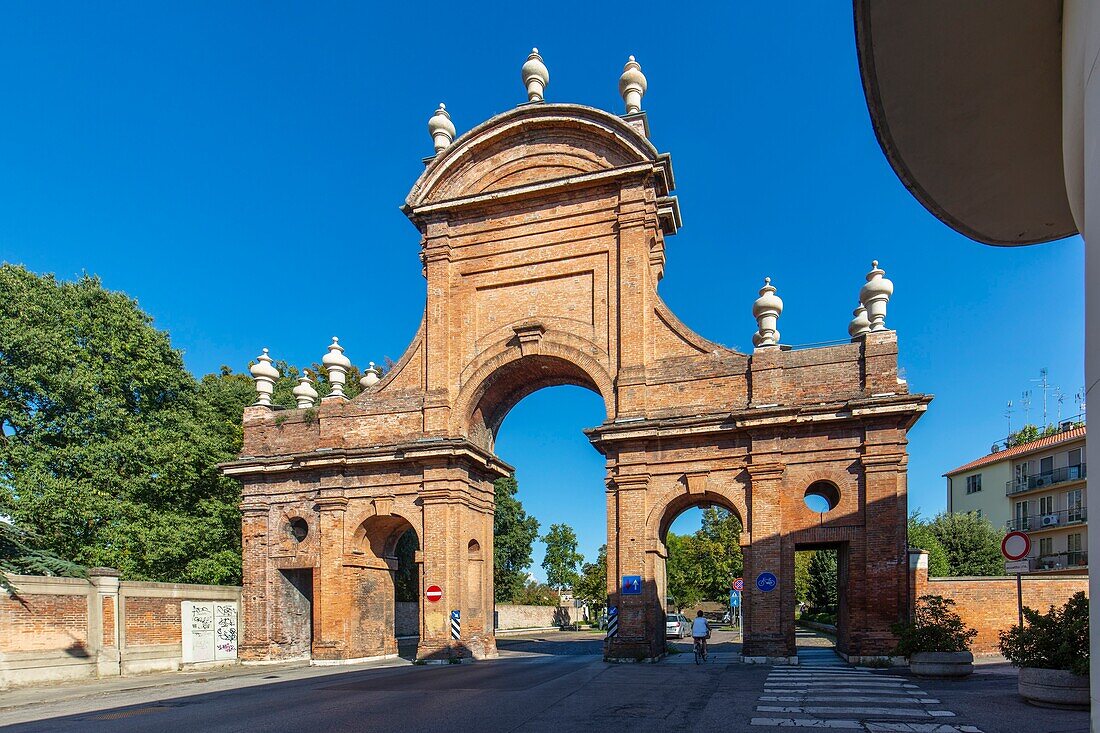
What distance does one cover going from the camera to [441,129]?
84.3 feet

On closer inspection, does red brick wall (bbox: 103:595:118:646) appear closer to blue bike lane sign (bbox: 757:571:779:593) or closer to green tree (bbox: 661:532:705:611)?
blue bike lane sign (bbox: 757:571:779:593)

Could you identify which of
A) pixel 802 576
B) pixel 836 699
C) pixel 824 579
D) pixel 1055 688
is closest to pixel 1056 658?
pixel 1055 688

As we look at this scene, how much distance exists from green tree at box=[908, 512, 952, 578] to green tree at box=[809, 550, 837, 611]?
401 centimetres

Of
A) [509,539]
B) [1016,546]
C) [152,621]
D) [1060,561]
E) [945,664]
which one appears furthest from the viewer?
[509,539]

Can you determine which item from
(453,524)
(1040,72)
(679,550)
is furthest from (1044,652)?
(679,550)

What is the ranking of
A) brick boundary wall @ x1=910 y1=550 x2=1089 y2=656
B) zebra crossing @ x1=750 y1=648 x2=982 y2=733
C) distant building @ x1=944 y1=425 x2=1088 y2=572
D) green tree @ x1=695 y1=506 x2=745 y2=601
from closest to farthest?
zebra crossing @ x1=750 y1=648 x2=982 y2=733 → brick boundary wall @ x1=910 y1=550 x2=1089 y2=656 → distant building @ x1=944 y1=425 x2=1088 y2=572 → green tree @ x1=695 y1=506 x2=745 y2=601

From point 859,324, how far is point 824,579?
22745 millimetres

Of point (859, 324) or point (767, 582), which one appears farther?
point (859, 324)

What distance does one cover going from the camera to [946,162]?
7395mm

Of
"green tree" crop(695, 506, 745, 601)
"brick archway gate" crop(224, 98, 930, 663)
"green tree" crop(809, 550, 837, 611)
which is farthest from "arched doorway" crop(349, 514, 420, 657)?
"green tree" crop(695, 506, 745, 601)

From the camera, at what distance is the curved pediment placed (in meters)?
22.4

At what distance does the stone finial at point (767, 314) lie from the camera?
2077cm

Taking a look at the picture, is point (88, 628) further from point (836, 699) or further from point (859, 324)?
point (859, 324)

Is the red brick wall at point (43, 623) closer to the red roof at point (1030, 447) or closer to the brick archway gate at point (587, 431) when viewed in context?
the brick archway gate at point (587, 431)
